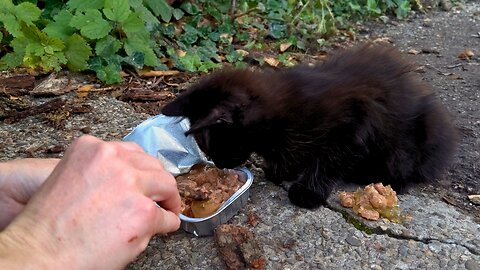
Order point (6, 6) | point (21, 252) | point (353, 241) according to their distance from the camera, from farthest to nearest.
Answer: point (6, 6) < point (353, 241) < point (21, 252)

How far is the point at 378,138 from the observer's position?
261 cm

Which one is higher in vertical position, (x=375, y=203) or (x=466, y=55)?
(x=375, y=203)

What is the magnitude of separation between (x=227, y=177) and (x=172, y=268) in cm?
53

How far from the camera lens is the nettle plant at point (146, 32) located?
3596mm

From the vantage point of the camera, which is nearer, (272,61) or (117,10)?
(117,10)

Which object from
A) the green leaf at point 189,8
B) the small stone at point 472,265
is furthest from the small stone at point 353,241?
the green leaf at point 189,8

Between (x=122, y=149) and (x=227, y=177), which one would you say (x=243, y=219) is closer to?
(x=227, y=177)

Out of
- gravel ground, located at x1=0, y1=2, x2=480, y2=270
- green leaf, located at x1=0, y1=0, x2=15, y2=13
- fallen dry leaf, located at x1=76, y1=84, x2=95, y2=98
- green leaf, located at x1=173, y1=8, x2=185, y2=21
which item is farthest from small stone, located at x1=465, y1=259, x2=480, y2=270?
green leaf, located at x1=173, y1=8, x2=185, y2=21

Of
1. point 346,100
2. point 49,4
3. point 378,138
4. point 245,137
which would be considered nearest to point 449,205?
point 378,138

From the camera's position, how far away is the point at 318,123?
2.50 m

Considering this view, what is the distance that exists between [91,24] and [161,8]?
91 centimetres

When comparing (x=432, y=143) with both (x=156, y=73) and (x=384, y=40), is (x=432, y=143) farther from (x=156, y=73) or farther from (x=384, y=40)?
(x=384, y=40)

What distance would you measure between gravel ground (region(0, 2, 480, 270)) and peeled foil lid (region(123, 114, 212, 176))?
0.30 meters

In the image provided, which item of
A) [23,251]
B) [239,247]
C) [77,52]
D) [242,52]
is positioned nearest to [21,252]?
[23,251]
